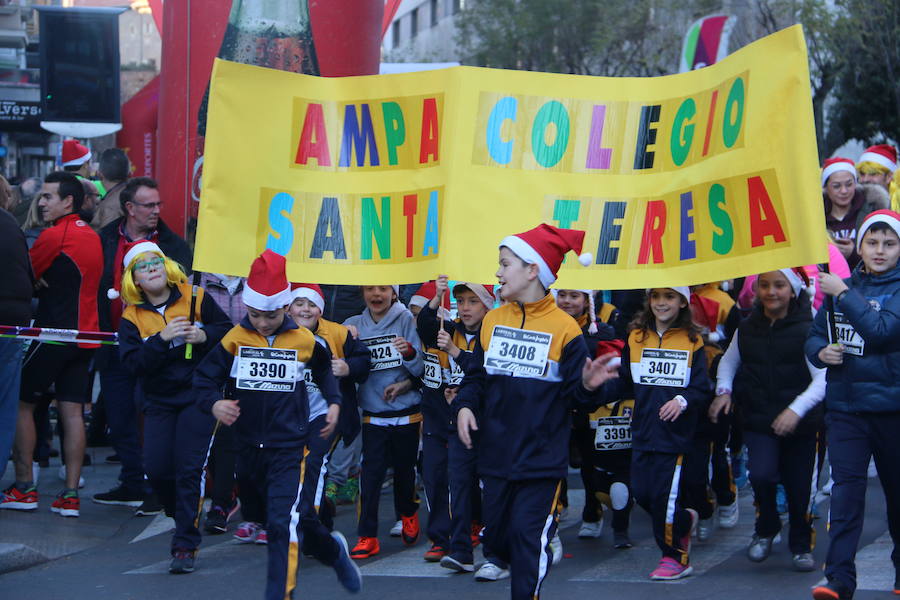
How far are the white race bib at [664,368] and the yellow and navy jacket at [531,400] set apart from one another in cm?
110

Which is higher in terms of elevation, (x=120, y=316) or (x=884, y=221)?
(x=884, y=221)

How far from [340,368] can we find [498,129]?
5.34 feet

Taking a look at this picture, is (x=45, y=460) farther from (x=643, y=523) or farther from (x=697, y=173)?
(x=697, y=173)

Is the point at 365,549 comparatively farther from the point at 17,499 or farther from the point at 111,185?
the point at 111,185

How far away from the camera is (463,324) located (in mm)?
7703

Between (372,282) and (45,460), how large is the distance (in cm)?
443

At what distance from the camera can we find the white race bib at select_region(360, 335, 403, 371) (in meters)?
7.89

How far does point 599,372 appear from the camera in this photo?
5.59m

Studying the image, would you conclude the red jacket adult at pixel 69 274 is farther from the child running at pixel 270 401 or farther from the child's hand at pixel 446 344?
the child's hand at pixel 446 344

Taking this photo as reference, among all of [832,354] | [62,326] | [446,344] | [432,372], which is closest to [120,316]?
[62,326]

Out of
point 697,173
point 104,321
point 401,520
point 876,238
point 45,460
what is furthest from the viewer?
point 45,460

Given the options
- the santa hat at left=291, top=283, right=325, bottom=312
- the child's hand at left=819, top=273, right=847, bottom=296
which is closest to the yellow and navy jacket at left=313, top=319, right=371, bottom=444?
the santa hat at left=291, top=283, right=325, bottom=312

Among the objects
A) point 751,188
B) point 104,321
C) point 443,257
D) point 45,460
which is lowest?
point 45,460

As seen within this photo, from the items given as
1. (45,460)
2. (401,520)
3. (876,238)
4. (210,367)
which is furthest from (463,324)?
(45,460)
